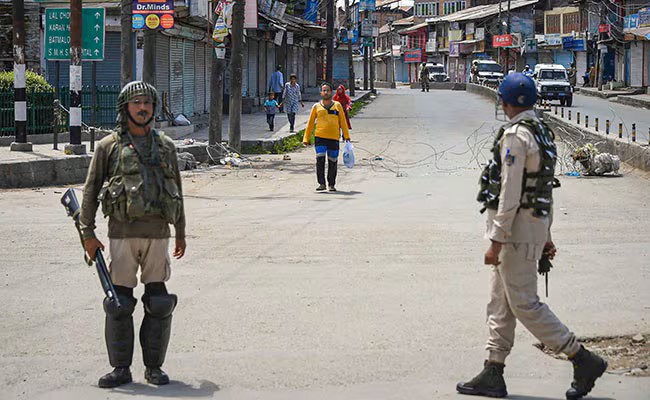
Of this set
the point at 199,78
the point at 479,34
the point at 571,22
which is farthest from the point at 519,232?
the point at 479,34

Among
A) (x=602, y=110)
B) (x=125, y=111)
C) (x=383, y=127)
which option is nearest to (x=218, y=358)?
(x=125, y=111)

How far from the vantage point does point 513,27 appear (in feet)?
321

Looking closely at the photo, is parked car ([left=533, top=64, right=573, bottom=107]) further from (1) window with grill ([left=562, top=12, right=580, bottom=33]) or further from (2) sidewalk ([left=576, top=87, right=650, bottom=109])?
(1) window with grill ([left=562, top=12, right=580, bottom=33])

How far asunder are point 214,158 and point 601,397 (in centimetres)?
1735

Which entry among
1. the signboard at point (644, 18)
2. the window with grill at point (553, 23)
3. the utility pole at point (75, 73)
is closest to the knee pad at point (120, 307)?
the utility pole at point (75, 73)

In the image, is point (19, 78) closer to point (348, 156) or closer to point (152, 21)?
point (152, 21)

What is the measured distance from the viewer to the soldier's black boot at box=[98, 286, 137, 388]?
20.0ft

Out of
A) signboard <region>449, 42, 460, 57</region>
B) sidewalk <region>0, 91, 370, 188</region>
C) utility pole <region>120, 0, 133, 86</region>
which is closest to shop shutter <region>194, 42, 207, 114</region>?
sidewalk <region>0, 91, 370, 188</region>

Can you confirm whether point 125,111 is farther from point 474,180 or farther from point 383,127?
point 383,127

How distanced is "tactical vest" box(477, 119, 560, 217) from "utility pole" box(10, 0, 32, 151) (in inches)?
599

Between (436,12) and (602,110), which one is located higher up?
(436,12)

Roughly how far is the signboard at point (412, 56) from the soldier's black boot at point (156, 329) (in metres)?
118

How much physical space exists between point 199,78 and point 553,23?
193 feet

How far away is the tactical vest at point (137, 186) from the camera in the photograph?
596cm
